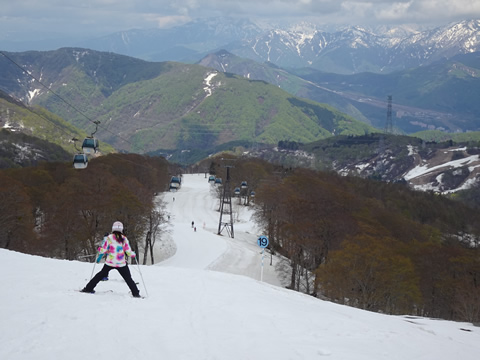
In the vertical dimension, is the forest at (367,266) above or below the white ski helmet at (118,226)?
below

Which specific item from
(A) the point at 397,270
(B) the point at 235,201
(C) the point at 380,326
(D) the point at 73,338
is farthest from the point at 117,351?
(B) the point at 235,201

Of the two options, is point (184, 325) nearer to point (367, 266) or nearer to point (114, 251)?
point (114, 251)

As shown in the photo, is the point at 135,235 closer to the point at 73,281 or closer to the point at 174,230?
the point at 174,230

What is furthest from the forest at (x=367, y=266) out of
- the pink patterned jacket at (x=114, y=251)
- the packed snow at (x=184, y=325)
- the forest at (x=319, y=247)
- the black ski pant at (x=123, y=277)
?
the pink patterned jacket at (x=114, y=251)

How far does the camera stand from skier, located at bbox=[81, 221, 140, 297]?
15992mm

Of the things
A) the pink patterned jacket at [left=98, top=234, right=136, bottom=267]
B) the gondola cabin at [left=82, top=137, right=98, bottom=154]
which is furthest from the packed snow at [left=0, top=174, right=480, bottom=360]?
the gondola cabin at [left=82, top=137, right=98, bottom=154]

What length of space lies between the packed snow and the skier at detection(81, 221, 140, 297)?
19.3 inches

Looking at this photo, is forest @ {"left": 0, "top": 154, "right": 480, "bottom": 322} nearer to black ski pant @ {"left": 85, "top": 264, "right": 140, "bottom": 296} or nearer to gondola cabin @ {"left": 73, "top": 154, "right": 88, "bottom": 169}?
gondola cabin @ {"left": 73, "top": 154, "right": 88, "bottom": 169}

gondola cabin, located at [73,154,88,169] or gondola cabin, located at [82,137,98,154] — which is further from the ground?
gondola cabin, located at [82,137,98,154]

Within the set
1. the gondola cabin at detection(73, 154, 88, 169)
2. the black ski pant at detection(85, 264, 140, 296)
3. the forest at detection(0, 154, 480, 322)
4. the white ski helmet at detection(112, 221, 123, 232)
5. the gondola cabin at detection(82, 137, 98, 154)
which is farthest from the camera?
the forest at detection(0, 154, 480, 322)

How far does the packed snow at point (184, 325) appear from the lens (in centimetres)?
1112

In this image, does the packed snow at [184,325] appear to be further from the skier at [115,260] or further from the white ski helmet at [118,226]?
the white ski helmet at [118,226]

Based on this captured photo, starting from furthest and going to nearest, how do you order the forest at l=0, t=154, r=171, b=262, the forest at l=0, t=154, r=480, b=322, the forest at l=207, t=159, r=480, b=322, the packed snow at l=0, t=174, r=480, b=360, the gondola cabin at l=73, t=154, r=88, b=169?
the forest at l=0, t=154, r=171, b=262, the forest at l=0, t=154, r=480, b=322, the forest at l=207, t=159, r=480, b=322, the gondola cabin at l=73, t=154, r=88, b=169, the packed snow at l=0, t=174, r=480, b=360

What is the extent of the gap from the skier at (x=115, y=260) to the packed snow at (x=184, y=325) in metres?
0.49
